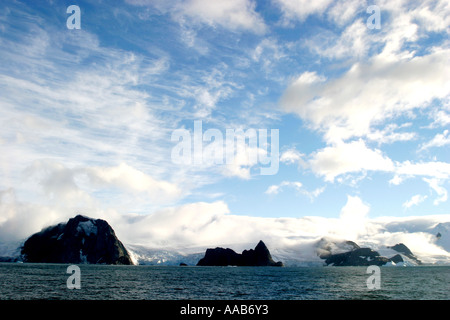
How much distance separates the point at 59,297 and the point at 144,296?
15027 millimetres
